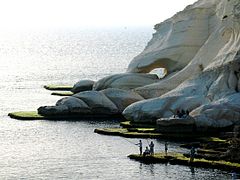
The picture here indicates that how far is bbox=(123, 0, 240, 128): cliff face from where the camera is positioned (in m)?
98.9

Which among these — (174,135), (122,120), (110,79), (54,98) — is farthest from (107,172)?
(54,98)

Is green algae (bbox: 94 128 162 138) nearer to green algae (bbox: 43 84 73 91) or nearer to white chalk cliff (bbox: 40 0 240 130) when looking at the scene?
white chalk cliff (bbox: 40 0 240 130)

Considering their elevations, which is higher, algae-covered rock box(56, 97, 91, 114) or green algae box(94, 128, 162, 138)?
algae-covered rock box(56, 97, 91, 114)

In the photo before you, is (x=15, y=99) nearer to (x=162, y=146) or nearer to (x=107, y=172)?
(x=162, y=146)

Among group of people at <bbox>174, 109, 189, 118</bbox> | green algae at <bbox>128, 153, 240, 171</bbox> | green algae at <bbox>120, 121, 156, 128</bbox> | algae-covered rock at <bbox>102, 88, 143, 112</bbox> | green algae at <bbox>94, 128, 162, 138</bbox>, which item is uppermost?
algae-covered rock at <bbox>102, 88, 143, 112</bbox>

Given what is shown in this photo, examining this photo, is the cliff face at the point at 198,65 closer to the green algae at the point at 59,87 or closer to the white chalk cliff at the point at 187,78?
the white chalk cliff at the point at 187,78

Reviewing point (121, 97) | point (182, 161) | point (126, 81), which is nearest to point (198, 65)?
point (121, 97)

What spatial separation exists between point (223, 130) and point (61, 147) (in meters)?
19.5

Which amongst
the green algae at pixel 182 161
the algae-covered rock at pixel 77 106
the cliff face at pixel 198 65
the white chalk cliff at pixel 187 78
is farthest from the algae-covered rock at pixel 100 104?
the green algae at pixel 182 161

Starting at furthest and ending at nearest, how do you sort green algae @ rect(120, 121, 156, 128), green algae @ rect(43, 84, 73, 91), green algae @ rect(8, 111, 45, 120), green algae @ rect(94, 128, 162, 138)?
1. green algae @ rect(43, 84, 73, 91)
2. green algae @ rect(8, 111, 45, 120)
3. green algae @ rect(120, 121, 156, 128)
4. green algae @ rect(94, 128, 162, 138)

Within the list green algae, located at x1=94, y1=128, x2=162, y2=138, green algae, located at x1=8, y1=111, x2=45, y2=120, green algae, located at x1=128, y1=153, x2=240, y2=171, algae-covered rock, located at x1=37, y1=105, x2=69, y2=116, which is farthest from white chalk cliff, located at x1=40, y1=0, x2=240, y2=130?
green algae, located at x1=128, y1=153, x2=240, y2=171

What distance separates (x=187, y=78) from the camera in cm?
11650

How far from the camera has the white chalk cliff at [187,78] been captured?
102000 mm

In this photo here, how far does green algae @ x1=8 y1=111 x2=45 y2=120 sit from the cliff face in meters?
13.8
